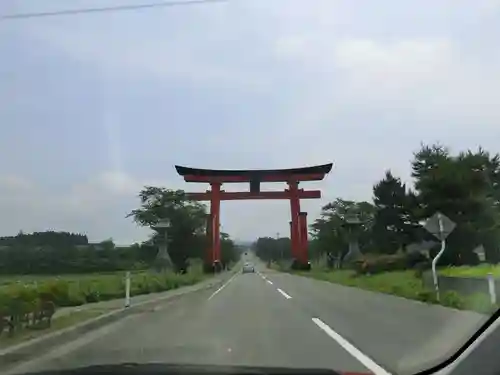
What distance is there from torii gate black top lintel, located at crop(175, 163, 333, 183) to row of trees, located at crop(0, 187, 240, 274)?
3.24 ft

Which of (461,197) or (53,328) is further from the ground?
(461,197)

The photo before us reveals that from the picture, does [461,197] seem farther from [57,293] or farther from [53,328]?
[57,293]

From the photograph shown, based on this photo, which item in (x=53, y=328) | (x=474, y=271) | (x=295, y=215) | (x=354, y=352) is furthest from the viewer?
(x=295, y=215)

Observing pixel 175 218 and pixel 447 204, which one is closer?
pixel 447 204

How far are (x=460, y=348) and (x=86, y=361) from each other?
5.08m

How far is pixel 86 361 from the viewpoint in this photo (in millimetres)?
8758

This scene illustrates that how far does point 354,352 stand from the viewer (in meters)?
10.0

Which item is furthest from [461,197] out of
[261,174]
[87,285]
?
[87,285]

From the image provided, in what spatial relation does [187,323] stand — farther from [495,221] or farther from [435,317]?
[495,221]

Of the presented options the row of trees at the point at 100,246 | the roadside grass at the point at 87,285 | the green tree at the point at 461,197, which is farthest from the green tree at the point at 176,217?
the green tree at the point at 461,197

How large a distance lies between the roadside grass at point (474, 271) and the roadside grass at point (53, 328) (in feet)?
26.9

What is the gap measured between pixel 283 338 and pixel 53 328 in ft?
15.5

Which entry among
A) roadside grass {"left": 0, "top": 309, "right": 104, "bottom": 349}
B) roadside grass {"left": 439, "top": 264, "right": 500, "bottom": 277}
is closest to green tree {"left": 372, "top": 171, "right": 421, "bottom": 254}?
roadside grass {"left": 439, "top": 264, "right": 500, "bottom": 277}

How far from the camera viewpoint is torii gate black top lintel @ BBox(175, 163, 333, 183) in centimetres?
1601
